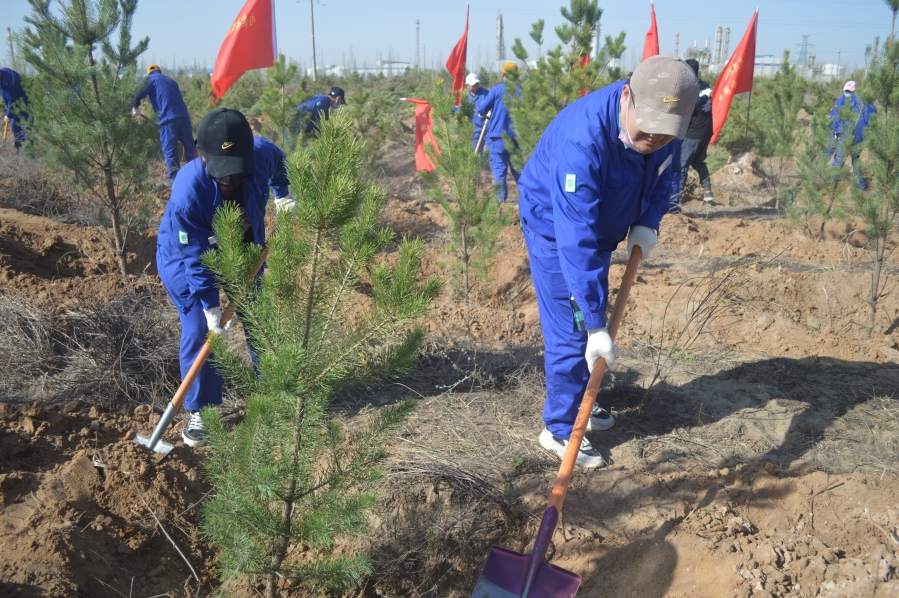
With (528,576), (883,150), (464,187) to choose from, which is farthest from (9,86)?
(883,150)

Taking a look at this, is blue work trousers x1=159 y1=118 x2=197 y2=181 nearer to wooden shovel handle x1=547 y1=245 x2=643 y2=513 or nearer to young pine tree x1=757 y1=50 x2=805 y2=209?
wooden shovel handle x1=547 y1=245 x2=643 y2=513

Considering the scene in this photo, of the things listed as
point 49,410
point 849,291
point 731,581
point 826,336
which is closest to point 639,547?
point 731,581

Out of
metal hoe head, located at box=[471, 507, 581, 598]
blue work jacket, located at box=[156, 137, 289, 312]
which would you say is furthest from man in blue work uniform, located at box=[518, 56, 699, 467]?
blue work jacket, located at box=[156, 137, 289, 312]

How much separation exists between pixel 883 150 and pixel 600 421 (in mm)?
2979

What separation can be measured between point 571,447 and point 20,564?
2.12m

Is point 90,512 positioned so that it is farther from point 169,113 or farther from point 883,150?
point 169,113

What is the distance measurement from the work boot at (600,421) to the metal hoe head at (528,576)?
3.73 feet

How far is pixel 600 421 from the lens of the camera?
3525 mm

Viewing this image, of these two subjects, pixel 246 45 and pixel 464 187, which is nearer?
pixel 464 187

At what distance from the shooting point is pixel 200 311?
3.34 meters

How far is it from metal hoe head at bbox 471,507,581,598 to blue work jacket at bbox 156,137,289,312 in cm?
178

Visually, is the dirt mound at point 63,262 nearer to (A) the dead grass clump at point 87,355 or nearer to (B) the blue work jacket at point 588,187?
(A) the dead grass clump at point 87,355

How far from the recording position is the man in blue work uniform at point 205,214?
2.93 meters

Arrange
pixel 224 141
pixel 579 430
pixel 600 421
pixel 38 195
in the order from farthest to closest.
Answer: pixel 38 195 < pixel 600 421 < pixel 224 141 < pixel 579 430
